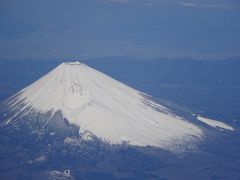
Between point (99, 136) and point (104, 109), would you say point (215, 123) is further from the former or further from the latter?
point (99, 136)

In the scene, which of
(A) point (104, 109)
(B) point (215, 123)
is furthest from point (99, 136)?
(B) point (215, 123)

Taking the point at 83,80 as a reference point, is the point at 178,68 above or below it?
below

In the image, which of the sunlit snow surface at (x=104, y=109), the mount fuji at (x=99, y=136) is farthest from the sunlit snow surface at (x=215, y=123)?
the sunlit snow surface at (x=104, y=109)

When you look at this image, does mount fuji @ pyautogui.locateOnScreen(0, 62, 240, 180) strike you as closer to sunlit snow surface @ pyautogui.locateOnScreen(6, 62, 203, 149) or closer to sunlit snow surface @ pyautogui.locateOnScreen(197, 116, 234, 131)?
sunlit snow surface @ pyautogui.locateOnScreen(6, 62, 203, 149)

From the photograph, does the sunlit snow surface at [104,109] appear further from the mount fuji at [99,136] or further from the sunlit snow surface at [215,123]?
the sunlit snow surface at [215,123]

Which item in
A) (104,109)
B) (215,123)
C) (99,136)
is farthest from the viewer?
(215,123)

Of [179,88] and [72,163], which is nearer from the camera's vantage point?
[72,163]

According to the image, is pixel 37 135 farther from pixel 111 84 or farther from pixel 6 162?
pixel 111 84

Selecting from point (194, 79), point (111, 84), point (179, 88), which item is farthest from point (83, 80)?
point (194, 79)
